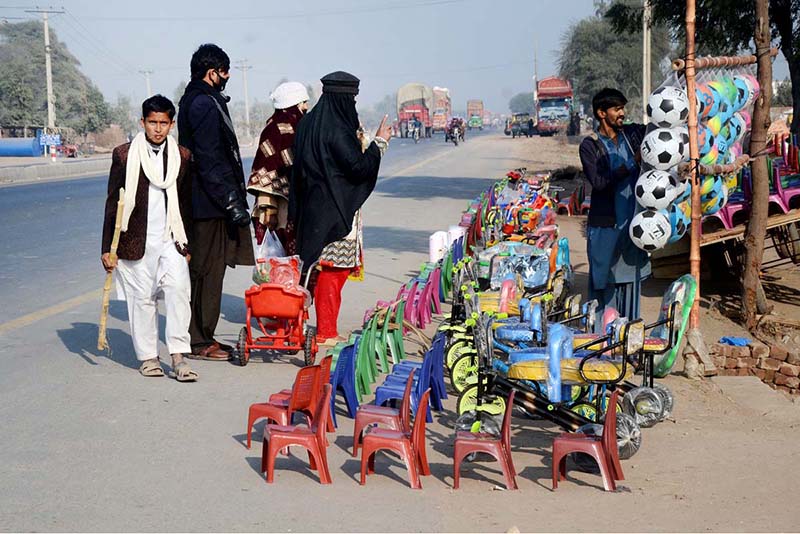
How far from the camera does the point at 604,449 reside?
4988mm

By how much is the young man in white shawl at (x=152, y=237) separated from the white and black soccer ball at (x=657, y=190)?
3078mm

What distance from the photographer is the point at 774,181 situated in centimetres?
970

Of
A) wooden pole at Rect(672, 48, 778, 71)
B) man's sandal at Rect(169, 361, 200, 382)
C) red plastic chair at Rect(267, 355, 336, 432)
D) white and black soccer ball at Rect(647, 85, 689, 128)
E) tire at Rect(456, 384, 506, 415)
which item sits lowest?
man's sandal at Rect(169, 361, 200, 382)

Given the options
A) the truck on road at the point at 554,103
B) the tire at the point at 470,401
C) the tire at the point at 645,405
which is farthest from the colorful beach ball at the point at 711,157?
the truck on road at the point at 554,103

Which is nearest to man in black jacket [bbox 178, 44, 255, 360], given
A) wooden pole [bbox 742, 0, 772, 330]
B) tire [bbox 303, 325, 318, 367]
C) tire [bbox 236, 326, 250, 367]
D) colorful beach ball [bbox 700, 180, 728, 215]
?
tire [bbox 236, 326, 250, 367]

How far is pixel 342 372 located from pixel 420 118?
75.9m

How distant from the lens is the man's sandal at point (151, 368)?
7214 mm

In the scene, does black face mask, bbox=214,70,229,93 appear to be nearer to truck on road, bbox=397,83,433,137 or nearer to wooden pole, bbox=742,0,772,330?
wooden pole, bbox=742,0,772,330

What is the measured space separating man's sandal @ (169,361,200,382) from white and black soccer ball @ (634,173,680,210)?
3.20 meters

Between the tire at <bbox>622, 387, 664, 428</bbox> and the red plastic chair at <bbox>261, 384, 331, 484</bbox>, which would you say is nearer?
the red plastic chair at <bbox>261, 384, 331, 484</bbox>

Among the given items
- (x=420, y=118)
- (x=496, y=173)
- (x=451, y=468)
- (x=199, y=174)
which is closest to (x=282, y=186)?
(x=199, y=174)

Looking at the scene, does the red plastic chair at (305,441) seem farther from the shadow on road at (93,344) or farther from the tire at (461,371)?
the shadow on road at (93,344)

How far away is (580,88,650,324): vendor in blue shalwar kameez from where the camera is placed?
764 centimetres

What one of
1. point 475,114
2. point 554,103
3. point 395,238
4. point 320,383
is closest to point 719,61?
point 320,383
